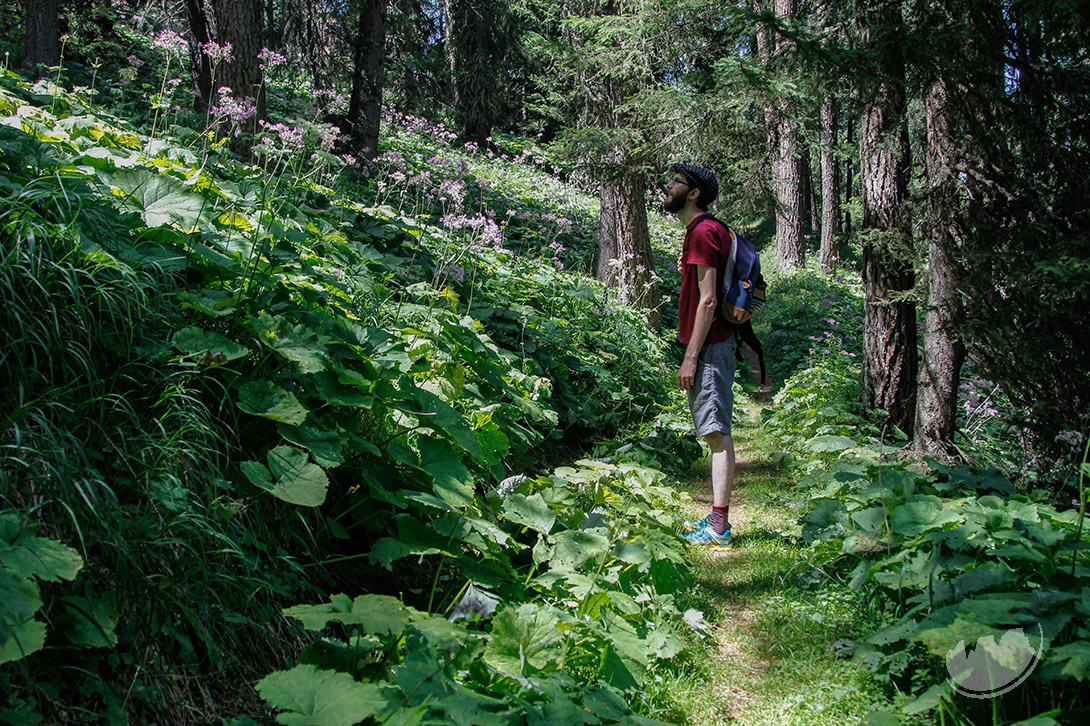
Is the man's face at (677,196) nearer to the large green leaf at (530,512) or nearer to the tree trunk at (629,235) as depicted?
the large green leaf at (530,512)

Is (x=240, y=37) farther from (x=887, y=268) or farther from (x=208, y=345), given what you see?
(x=887, y=268)

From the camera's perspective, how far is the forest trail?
2238 millimetres

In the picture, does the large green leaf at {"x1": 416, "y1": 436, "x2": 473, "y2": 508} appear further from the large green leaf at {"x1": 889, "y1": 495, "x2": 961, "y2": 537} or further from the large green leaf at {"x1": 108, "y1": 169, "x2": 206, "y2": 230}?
the large green leaf at {"x1": 889, "y1": 495, "x2": 961, "y2": 537}

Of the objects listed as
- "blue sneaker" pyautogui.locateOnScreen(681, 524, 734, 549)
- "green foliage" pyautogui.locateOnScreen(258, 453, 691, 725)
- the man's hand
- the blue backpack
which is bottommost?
"blue sneaker" pyautogui.locateOnScreen(681, 524, 734, 549)

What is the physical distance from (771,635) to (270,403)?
214 centimetres

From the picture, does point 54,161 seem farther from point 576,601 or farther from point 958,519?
point 958,519

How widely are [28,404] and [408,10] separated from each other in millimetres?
10581

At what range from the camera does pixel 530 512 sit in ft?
8.77

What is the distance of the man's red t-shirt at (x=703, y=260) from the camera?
3748 millimetres

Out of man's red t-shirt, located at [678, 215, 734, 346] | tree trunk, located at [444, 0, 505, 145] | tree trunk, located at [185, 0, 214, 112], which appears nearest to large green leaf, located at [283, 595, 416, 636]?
man's red t-shirt, located at [678, 215, 734, 346]

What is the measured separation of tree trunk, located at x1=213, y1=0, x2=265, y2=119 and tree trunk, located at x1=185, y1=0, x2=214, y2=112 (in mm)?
1319

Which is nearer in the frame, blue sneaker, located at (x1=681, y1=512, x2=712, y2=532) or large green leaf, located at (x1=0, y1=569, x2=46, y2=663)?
large green leaf, located at (x1=0, y1=569, x2=46, y2=663)

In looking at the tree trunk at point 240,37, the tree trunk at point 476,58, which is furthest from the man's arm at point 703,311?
the tree trunk at point 476,58

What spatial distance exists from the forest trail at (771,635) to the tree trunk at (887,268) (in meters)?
1.76
